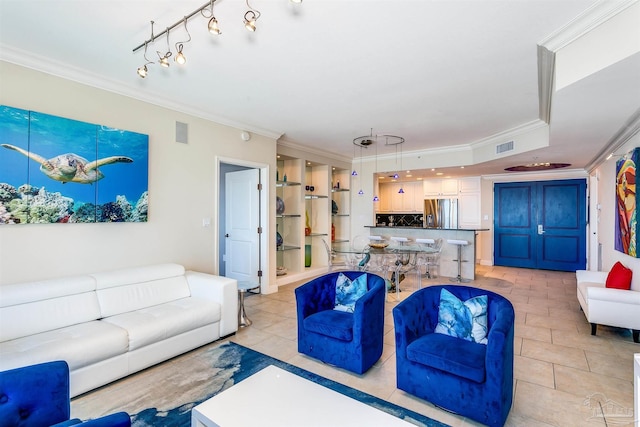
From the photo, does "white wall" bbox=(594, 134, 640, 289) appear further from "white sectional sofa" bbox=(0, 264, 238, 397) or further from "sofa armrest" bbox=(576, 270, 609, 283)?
"white sectional sofa" bbox=(0, 264, 238, 397)

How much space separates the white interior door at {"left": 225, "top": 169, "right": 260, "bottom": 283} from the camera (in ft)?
16.9

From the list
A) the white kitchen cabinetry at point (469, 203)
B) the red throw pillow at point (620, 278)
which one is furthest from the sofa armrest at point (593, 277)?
the white kitchen cabinetry at point (469, 203)

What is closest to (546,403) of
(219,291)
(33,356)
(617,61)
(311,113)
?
(617,61)

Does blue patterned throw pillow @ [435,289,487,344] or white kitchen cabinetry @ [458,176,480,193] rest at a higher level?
white kitchen cabinetry @ [458,176,480,193]

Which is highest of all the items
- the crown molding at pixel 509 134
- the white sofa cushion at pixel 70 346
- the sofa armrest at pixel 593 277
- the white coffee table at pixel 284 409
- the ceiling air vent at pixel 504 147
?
the crown molding at pixel 509 134

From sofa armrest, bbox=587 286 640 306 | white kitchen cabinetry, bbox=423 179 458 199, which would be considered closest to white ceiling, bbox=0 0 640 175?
sofa armrest, bbox=587 286 640 306

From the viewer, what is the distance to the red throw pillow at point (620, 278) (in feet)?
11.2

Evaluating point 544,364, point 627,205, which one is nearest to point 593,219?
point 627,205

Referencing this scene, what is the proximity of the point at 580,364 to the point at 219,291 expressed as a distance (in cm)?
356

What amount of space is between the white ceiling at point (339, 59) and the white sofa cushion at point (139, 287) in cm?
196

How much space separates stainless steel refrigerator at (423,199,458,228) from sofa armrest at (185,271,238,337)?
632 cm

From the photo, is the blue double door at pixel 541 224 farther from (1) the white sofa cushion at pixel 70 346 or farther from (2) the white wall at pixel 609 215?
(1) the white sofa cushion at pixel 70 346

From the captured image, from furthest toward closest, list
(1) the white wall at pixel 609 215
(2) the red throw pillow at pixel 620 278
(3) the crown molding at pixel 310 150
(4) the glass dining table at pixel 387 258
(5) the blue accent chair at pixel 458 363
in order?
(3) the crown molding at pixel 310 150 < (4) the glass dining table at pixel 387 258 < (1) the white wall at pixel 609 215 < (2) the red throw pillow at pixel 620 278 < (5) the blue accent chair at pixel 458 363

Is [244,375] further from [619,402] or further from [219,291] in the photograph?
[619,402]
